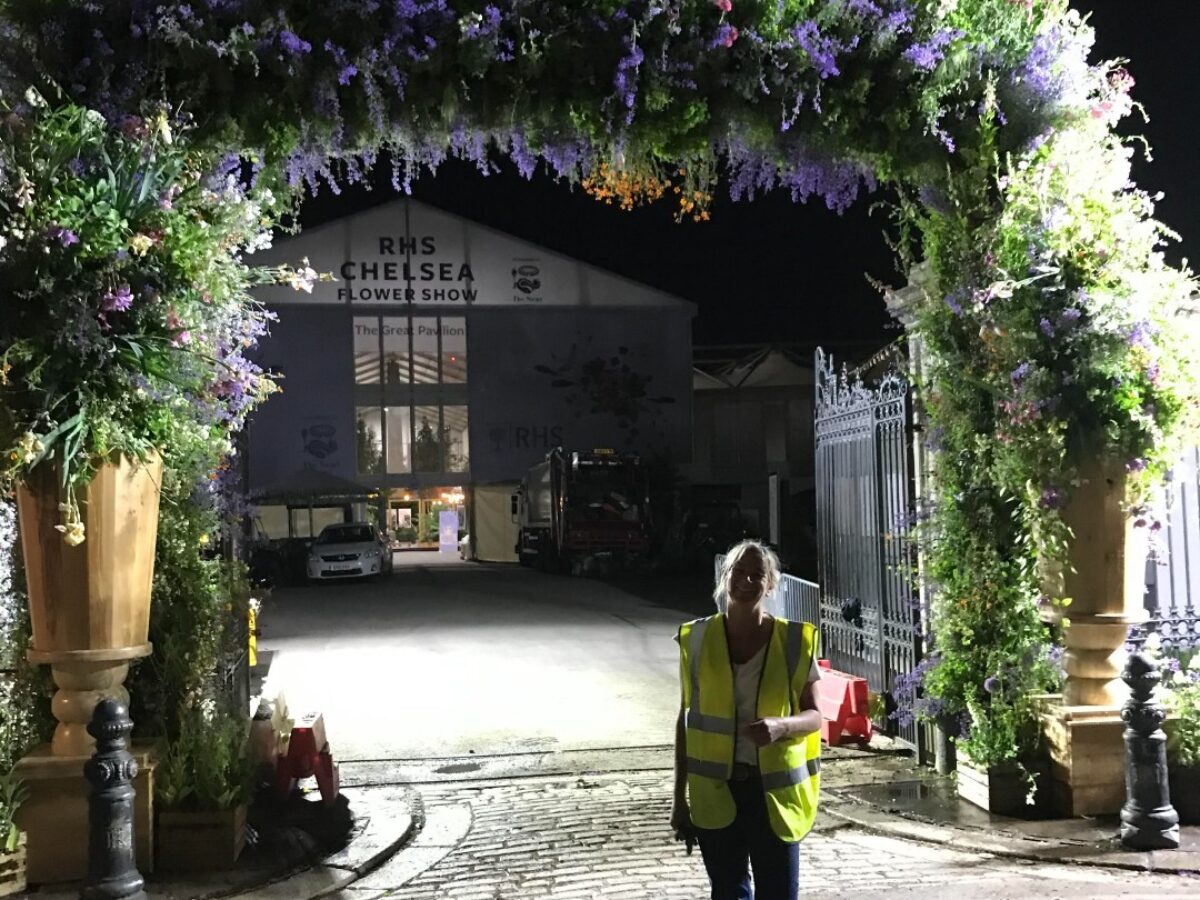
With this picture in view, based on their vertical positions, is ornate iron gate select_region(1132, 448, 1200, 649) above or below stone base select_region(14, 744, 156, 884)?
above

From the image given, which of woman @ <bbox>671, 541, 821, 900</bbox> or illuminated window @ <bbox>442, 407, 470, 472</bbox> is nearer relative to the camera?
woman @ <bbox>671, 541, 821, 900</bbox>

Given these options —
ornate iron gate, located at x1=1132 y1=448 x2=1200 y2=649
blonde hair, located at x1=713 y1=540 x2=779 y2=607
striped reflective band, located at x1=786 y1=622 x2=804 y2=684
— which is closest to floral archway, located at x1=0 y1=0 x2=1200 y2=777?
ornate iron gate, located at x1=1132 y1=448 x2=1200 y2=649

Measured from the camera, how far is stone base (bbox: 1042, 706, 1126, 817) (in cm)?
629

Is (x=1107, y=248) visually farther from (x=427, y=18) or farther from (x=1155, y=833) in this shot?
(x=427, y=18)

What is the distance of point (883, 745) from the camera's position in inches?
336

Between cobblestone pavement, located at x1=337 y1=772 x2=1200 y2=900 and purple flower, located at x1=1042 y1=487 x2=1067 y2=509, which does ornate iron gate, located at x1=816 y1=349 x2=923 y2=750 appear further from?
cobblestone pavement, located at x1=337 y1=772 x2=1200 y2=900

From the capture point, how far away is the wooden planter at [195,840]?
570cm

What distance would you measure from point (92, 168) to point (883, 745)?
6771 mm

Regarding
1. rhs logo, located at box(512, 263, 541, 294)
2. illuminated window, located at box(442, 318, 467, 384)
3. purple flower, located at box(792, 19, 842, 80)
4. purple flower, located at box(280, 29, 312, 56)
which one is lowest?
purple flower, located at box(280, 29, 312, 56)

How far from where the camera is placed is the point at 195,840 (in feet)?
18.7

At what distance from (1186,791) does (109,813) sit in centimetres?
562

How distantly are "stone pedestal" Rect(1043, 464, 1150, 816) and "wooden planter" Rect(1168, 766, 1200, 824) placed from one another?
0.93 feet

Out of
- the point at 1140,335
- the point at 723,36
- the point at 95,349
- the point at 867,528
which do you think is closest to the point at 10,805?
the point at 95,349

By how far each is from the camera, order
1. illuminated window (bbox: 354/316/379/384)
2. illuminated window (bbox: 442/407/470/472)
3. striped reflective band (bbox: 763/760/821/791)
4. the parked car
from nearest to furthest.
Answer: striped reflective band (bbox: 763/760/821/791)
the parked car
illuminated window (bbox: 354/316/379/384)
illuminated window (bbox: 442/407/470/472)
